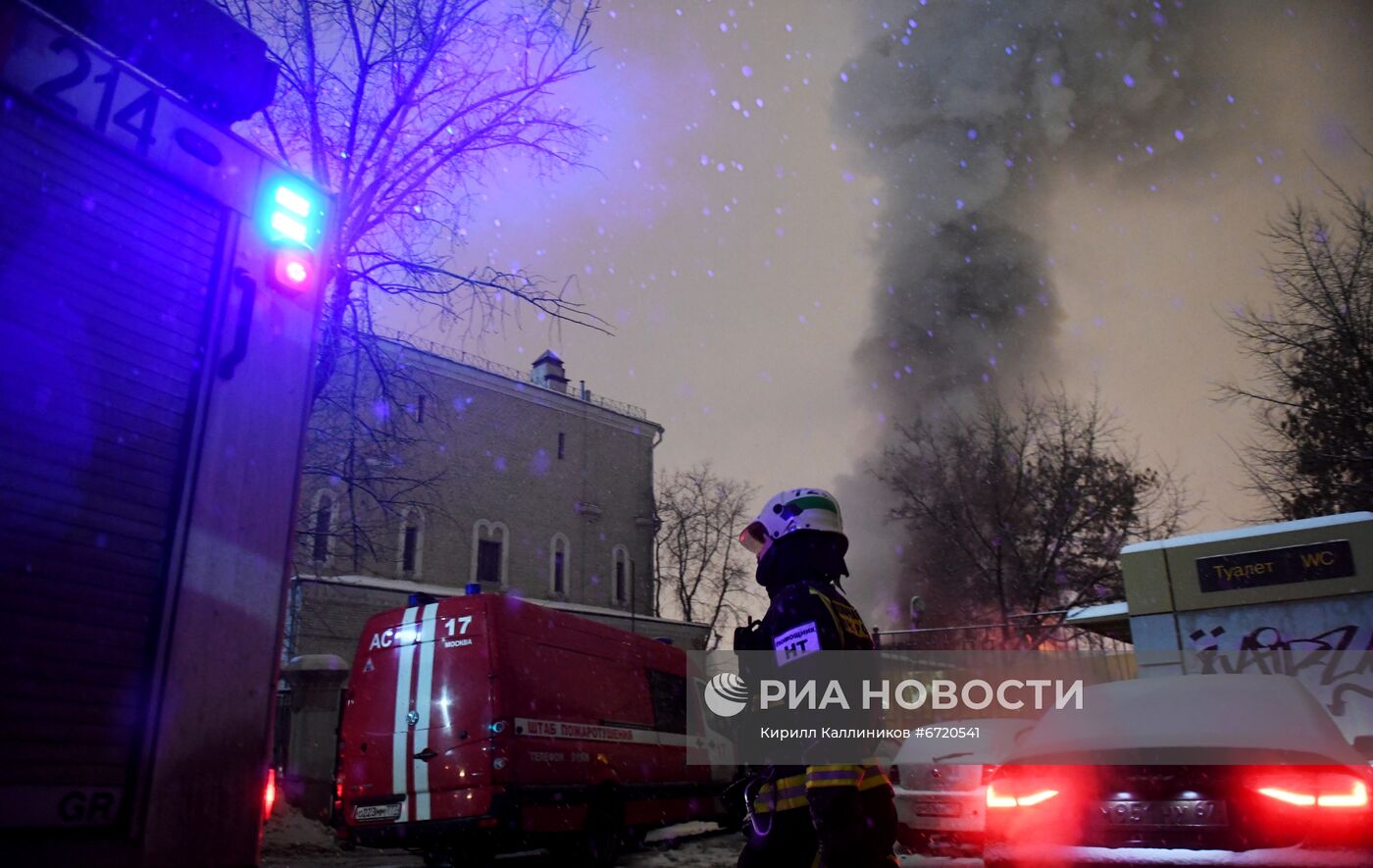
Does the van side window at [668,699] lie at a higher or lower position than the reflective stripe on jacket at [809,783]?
higher

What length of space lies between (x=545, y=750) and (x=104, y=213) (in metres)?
8.18

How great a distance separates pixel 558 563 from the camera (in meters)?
38.8

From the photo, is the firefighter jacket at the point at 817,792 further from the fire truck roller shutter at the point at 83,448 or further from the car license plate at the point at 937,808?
the car license plate at the point at 937,808

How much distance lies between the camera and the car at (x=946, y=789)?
9555mm

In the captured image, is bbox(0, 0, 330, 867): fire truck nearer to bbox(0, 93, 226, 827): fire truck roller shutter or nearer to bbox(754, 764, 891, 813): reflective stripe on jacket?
bbox(0, 93, 226, 827): fire truck roller shutter

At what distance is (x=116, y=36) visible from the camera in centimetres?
233

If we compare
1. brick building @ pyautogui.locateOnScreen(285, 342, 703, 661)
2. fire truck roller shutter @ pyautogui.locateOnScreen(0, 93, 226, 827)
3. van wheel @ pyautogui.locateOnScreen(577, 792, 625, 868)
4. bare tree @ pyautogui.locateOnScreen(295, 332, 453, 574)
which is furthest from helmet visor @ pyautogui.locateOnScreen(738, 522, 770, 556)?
brick building @ pyautogui.locateOnScreen(285, 342, 703, 661)

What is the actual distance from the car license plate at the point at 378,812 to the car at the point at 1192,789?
5948mm

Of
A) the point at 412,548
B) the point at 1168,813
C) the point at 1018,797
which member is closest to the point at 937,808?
the point at 1018,797

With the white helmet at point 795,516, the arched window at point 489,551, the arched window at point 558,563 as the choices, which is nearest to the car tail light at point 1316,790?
the white helmet at point 795,516

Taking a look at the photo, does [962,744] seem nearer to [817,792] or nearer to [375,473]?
[817,792]

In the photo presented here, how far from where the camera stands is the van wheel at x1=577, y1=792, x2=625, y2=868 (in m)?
10.1

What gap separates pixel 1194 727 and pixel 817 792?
129 inches

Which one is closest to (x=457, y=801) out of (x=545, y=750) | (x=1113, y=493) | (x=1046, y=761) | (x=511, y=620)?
(x=545, y=750)
